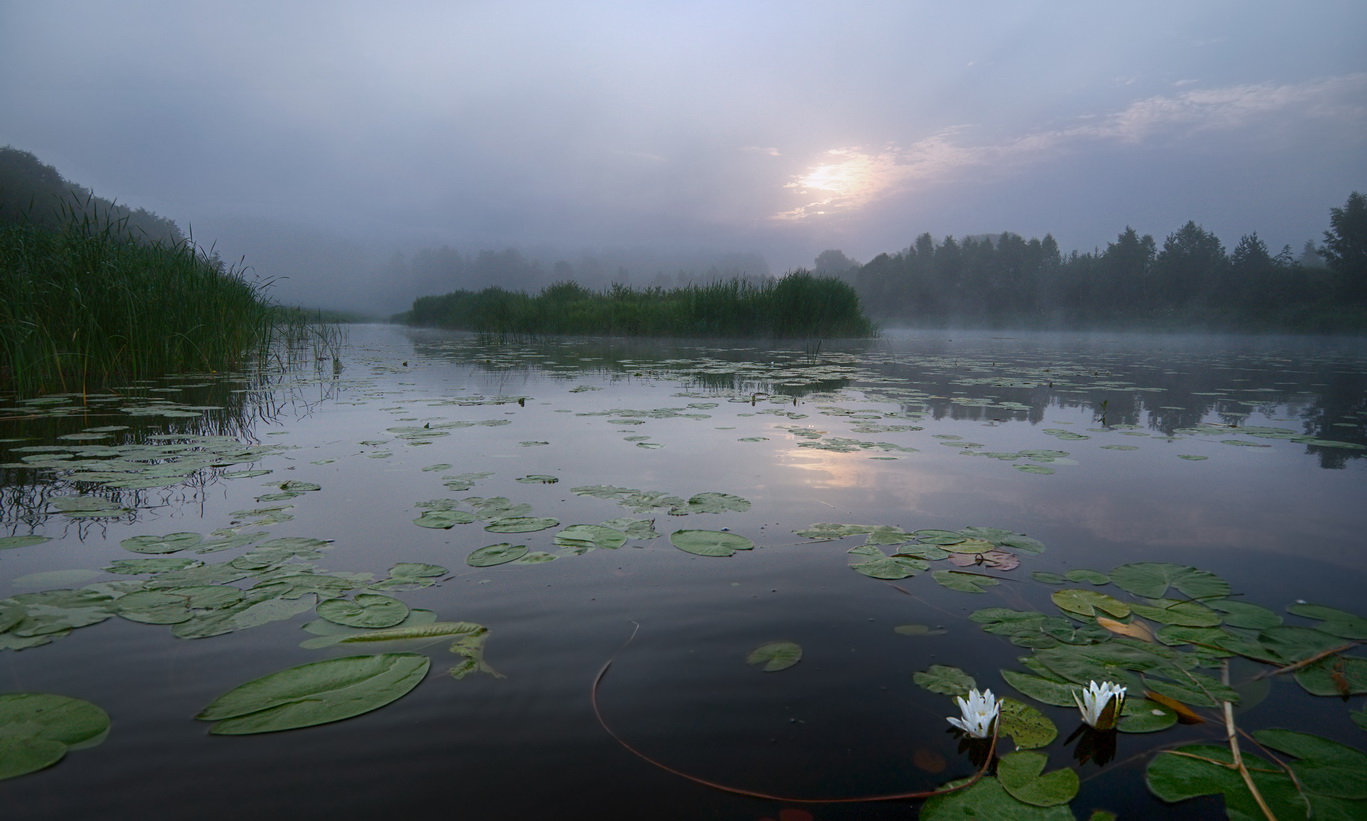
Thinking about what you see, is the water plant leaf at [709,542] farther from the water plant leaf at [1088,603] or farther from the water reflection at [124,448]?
the water reflection at [124,448]

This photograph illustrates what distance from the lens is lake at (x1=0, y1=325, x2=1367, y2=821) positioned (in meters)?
1.03

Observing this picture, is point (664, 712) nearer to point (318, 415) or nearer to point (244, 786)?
point (244, 786)

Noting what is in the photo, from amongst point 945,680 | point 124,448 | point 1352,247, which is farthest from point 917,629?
point 1352,247

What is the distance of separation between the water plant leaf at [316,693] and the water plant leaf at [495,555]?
53 cm

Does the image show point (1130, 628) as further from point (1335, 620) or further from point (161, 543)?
point (161, 543)

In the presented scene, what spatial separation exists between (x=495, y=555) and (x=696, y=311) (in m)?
14.9

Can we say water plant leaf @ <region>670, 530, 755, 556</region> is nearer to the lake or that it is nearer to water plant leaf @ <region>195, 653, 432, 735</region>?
the lake

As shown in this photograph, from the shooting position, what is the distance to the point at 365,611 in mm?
1546

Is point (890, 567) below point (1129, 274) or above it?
below

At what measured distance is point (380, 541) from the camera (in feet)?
6.81

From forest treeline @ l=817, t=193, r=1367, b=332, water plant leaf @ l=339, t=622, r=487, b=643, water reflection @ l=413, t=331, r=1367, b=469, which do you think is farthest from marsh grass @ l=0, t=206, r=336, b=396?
forest treeline @ l=817, t=193, r=1367, b=332

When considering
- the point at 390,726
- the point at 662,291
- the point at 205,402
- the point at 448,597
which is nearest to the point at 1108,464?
the point at 448,597

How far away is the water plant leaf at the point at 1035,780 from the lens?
3.28 ft

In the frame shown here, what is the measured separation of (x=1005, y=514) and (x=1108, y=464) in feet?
4.38
